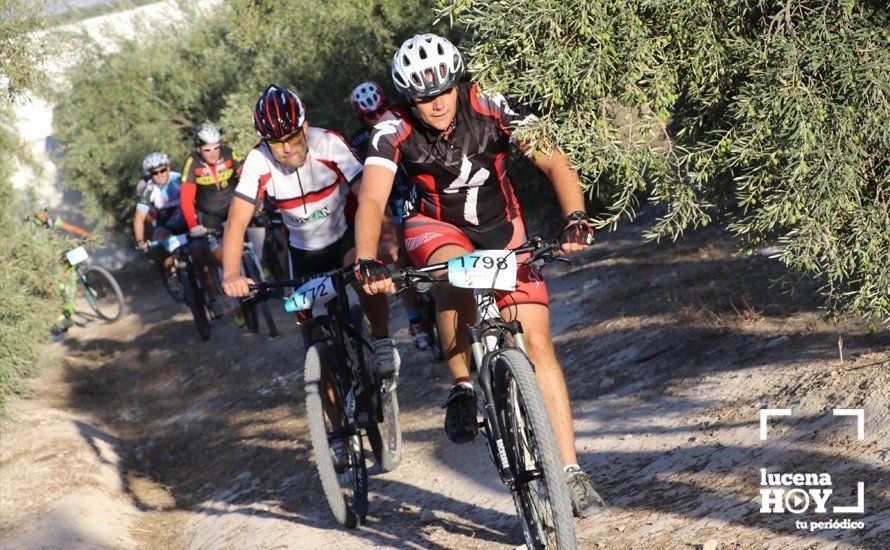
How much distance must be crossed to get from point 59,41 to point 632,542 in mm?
10962

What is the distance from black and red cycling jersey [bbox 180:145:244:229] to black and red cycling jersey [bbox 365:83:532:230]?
7.22m

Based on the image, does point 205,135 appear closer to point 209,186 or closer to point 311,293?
point 209,186

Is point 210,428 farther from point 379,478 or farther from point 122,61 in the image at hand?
point 122,61

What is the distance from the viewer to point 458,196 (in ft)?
17.2

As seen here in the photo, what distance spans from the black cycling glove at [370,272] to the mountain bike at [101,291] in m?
12.9

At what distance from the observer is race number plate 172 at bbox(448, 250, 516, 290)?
14.6ft

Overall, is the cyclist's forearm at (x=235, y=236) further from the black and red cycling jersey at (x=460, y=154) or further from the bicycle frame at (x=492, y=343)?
the bicycle frame at (x=492, y=343)

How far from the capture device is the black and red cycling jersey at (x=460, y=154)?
16.6 feet

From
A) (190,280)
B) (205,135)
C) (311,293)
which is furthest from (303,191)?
(190,280)

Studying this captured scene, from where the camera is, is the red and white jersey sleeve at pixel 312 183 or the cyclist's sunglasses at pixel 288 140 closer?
the cyclist's sunglasses at pixel 288 140

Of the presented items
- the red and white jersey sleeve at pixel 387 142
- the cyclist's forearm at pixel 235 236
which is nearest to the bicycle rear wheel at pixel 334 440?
the cyclist's forearm at pixel 235 236

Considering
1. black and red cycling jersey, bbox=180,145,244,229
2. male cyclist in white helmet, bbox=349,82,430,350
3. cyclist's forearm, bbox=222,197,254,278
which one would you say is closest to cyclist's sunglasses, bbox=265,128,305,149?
cyclist's forearm, bbox=222,197,254,278

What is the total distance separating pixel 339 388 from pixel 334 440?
1.12ft

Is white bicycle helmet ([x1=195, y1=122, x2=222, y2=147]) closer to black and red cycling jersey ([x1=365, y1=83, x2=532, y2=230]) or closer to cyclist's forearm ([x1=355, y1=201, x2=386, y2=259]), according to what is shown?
black and red cycling jersey ([x1=365, y1=83, x2=532, y2=230])
